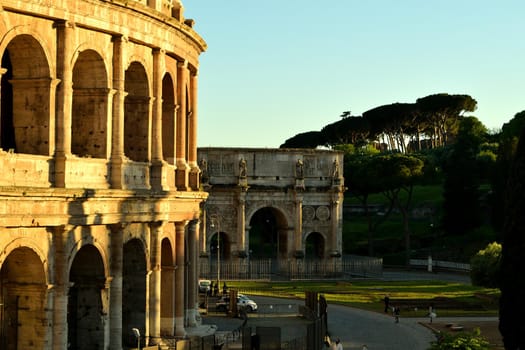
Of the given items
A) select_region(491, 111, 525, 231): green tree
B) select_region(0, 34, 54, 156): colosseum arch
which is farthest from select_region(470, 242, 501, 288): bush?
select_region(0, 34, 54, 156): colosseum arch

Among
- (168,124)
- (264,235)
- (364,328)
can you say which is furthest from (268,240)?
(168,124)

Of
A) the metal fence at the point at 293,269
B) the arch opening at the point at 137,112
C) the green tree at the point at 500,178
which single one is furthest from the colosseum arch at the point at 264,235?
the arch opening at the point at 137,112

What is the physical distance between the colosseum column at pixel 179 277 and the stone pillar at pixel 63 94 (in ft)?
30.2

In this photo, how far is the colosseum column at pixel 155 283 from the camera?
1345 inches

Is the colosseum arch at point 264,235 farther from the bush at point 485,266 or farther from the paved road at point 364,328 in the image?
the paved road at point 364,328

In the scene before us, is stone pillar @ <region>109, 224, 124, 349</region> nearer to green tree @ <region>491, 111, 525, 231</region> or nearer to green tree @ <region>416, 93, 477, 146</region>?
green tree @ <region>491, 111, 525, 231</region>

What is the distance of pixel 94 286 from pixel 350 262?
5016 cm

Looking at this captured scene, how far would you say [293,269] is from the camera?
76250 mm

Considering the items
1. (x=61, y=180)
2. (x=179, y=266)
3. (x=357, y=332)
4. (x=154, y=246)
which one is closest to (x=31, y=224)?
(x=61, y=180)

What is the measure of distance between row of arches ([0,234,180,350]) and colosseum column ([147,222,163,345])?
1.11ft

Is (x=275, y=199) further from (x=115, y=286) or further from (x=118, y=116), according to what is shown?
(x=118, y=116)

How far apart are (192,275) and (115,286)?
9.12 meters

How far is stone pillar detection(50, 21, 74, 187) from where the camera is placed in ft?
92.7

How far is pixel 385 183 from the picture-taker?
8950 cm
